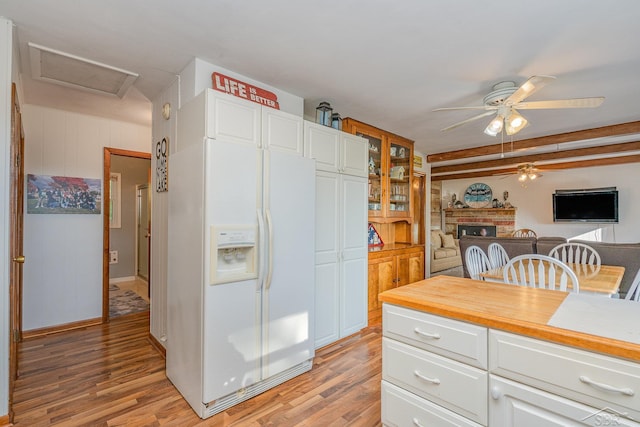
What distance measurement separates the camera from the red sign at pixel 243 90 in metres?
2.38

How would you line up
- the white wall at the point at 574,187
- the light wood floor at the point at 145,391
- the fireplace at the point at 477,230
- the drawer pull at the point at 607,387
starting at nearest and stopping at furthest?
the drawer pull at the point at 607,387, the light wood floor at the point at 145,391, the white wall at the point at 574,187, the fireplace at the point at 477,230

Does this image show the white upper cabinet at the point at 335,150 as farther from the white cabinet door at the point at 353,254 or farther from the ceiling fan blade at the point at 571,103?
the ceiling fan blade at the point at 571,103

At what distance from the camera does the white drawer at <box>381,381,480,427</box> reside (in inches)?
51.7

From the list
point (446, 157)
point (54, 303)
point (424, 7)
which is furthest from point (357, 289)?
point (446, 157)

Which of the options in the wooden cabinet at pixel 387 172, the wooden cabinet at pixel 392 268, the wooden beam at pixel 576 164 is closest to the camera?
the wooden cabinet at pixel 392 268

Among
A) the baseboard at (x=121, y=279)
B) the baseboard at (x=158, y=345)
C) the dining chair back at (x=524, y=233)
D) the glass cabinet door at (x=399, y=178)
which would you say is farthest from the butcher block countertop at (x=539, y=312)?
the dining chair back at (x=524, y=233)

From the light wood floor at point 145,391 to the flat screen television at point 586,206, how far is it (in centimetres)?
637

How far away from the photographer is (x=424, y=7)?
1774 millimetres

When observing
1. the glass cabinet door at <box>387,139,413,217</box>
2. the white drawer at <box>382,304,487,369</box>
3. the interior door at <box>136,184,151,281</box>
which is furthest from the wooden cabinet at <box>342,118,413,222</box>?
the interior door at <box>136,184,151,281</box>

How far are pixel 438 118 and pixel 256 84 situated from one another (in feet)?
7.47

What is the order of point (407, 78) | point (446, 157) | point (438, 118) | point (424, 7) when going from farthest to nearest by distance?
point (446, 157) < point (438, 118) < point (407, 78) < point (424, 7)

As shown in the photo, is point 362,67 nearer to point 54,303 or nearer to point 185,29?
point 185,29

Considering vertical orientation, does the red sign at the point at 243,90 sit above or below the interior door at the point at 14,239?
above

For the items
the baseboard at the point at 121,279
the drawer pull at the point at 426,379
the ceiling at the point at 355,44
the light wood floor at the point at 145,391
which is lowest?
the light wood floor at the point at 145,391
